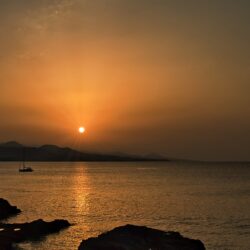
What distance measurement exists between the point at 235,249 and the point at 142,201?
49.9 m

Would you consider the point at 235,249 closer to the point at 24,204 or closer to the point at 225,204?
the point at 225,204

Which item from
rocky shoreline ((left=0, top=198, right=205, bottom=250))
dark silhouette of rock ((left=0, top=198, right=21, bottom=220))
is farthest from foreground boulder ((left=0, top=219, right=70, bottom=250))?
dark silhouette of rock ((left=0, top=198, right=21, bottom=220))

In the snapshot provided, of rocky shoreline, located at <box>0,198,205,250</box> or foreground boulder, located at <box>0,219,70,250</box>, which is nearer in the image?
rocky shoreline, located at <box>0,198,205,250</box>

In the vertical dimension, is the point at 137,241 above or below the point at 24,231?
above

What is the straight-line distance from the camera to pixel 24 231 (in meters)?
48.0

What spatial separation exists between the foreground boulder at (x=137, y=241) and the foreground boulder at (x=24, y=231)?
9118mm

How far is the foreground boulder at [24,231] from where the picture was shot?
42500 mm

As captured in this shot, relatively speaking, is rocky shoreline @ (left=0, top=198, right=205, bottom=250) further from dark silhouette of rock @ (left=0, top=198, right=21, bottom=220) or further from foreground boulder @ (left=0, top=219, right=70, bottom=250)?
dark silhouette of rock @ (left=0, top=198, right=21, bottom=220)

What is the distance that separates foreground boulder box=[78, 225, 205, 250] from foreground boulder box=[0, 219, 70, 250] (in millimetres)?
9118

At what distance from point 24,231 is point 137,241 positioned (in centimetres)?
1725

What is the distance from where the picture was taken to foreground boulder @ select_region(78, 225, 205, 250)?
35125 millimetres

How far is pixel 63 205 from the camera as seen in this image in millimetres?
87188

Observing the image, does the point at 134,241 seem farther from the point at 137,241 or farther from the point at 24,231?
the point at 24,231

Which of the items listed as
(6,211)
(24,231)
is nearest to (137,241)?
(24,231)
